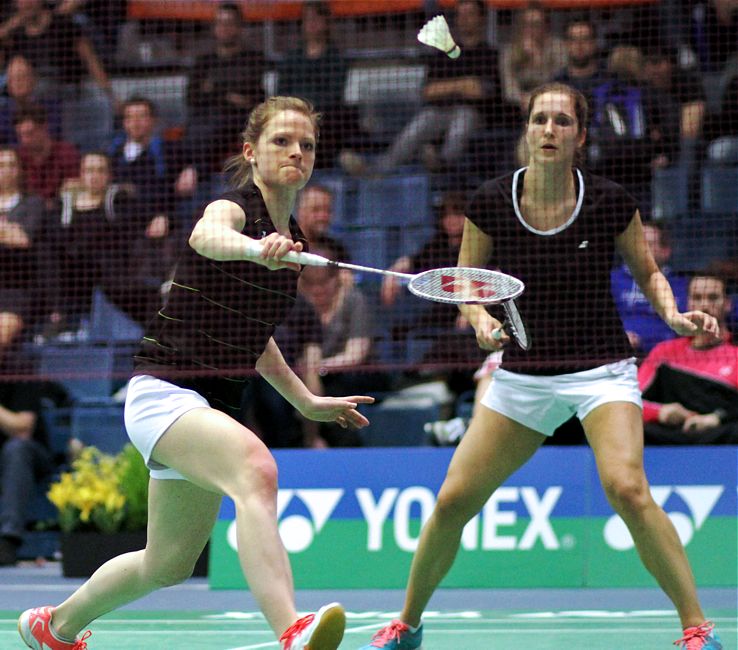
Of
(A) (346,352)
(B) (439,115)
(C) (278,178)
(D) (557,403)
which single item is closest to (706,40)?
(B) (439,115)

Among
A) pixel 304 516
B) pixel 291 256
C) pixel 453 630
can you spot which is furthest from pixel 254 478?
pixel 304 516

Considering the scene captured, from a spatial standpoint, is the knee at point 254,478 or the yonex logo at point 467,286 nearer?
the knee at point 254,478

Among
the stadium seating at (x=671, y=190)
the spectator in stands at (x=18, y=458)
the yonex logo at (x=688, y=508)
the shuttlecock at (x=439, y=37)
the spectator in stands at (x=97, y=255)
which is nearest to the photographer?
A: the shuttlecock at (x=439, y=37)

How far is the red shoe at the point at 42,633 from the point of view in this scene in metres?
4.30

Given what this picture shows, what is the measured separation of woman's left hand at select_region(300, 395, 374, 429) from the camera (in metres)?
4.10

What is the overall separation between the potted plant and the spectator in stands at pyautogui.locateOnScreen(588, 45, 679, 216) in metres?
3.54

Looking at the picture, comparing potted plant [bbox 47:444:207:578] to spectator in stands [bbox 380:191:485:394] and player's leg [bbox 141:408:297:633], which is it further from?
player's leg [bbox 141:408:297:633]

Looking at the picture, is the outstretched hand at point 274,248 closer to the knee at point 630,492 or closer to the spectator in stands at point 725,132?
the knee at point 630,492

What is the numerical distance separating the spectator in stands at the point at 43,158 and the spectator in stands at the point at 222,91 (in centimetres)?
88

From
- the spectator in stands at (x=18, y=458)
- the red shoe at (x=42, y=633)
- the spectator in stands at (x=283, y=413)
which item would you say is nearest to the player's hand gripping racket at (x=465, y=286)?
the red shoe at (x=42, y=633)

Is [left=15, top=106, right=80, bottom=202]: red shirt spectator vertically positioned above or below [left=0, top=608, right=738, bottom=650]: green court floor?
above

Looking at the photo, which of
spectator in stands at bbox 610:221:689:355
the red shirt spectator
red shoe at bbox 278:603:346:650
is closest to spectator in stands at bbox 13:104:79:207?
the red shirt spectator

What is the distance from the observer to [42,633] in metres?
4.31

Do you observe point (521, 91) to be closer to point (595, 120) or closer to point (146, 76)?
point (595, 120)
